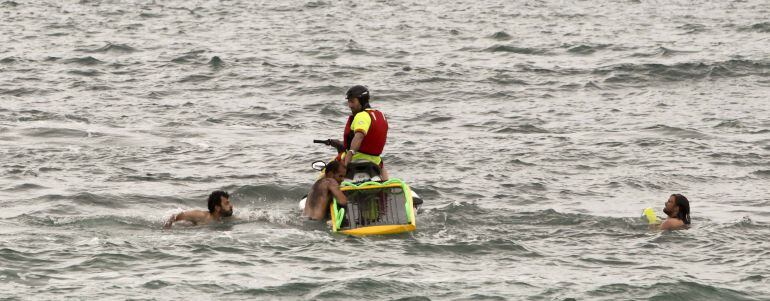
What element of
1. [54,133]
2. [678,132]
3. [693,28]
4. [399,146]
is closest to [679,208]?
[399,146]

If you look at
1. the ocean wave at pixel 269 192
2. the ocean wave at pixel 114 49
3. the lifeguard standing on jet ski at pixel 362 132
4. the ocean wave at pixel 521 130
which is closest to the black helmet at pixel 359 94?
the lifeguard standing on jet ski at pixel 362 132

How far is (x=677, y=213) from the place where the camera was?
56.5ft

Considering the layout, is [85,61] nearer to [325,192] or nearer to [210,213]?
[210,213]

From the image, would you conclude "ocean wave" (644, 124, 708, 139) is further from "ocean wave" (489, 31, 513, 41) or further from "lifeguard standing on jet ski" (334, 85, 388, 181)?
"ocean wave" (489, 31, 513, 41)

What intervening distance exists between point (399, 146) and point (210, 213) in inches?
258

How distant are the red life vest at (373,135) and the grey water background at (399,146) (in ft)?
3.61

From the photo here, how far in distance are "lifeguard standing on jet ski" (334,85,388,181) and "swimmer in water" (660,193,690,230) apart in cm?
356

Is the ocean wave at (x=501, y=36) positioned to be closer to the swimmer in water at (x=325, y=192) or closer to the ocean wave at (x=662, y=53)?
the ocean wave at (x=662, y=53)

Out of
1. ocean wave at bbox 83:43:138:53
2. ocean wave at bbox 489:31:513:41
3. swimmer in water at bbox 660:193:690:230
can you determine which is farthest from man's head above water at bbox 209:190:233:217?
ocean wave at bbox 489:31:513:41

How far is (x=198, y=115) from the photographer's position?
84.4 ft

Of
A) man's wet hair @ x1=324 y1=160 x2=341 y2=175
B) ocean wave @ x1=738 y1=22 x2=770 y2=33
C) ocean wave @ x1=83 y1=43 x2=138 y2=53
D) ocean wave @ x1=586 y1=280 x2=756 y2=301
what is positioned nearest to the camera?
ocean wave @ x1=586 y1=280 x2=756 y2=301

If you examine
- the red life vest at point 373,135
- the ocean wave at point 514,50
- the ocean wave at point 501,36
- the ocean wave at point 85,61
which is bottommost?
the ocean wave at point 514,50

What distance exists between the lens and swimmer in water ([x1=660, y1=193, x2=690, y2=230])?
56.1ft

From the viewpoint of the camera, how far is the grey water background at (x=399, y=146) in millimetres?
14977
